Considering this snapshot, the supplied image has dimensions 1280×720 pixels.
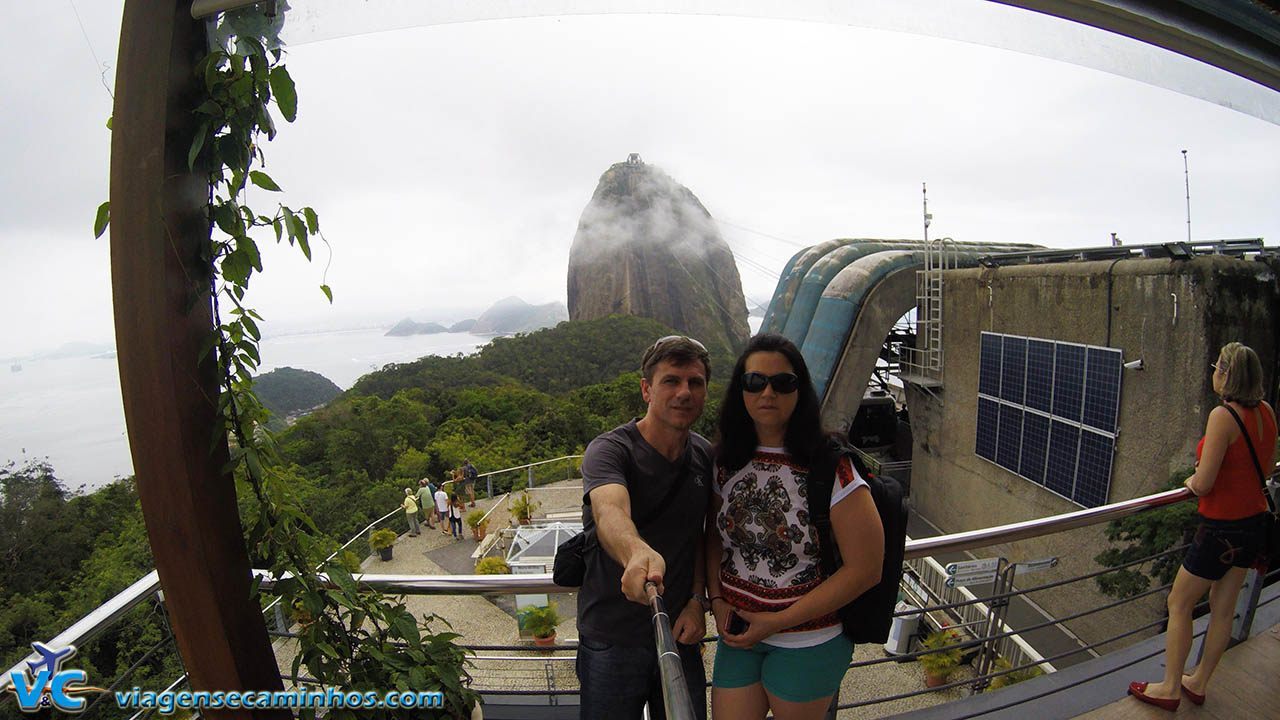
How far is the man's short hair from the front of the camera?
3.95ft

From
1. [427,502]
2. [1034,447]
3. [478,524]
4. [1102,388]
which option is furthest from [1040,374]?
[427,502]

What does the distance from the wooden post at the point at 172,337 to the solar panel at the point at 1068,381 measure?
1103cm

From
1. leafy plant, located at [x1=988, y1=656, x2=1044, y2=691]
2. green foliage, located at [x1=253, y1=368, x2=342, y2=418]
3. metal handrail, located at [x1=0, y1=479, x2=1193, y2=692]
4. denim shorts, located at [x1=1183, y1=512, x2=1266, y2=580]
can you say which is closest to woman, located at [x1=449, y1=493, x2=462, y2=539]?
leafy plant, located at [x1=988, y1=656, x2=1044, y2=691]

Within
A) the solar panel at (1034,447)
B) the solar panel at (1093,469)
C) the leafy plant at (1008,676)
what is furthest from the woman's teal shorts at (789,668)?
the solar panel at (1034,447)

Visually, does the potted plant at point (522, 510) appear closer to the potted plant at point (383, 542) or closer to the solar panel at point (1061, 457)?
the potted plant at point (383, 542)

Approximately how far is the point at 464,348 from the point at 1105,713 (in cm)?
3380

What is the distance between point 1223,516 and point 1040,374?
9470 millimetres

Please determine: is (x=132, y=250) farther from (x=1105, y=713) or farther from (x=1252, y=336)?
(x=1252, y=336)

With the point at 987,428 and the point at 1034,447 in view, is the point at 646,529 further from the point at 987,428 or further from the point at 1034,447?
the point at 987,428

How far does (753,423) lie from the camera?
4.15ft

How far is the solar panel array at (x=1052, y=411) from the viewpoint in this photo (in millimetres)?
8712

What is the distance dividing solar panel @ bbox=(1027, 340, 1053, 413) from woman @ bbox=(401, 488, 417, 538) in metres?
11.1

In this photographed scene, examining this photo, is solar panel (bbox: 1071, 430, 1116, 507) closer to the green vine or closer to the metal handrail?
the metal handrail

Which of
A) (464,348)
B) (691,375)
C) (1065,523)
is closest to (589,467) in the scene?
(691,375)
